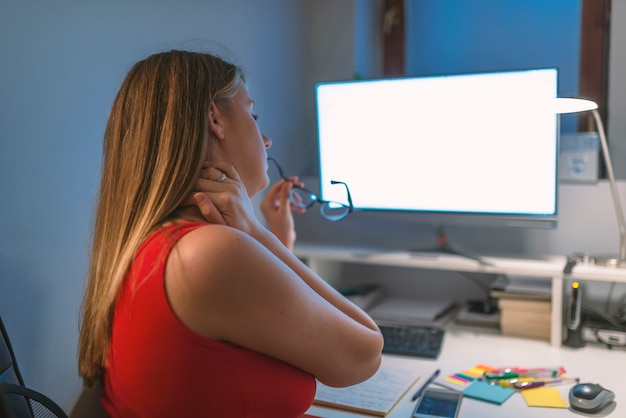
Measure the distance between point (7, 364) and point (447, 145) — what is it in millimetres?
1156

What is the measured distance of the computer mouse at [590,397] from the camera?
115cm

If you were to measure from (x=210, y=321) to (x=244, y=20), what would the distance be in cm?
124

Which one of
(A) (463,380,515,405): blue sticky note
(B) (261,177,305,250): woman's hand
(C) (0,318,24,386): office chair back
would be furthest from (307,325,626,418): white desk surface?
(C) (0,318,24,386): office chair back

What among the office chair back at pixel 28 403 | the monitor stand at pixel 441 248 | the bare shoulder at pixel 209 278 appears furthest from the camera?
the monitor stand at pixel 441 248

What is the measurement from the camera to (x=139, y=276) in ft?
2.93

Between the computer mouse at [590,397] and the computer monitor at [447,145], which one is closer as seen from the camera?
the computer mouse at [590,397]

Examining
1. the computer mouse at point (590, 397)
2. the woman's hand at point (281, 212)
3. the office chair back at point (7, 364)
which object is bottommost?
the computer mouse at point (590, 397)

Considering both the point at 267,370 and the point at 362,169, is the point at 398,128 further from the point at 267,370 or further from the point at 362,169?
the point at 267,370

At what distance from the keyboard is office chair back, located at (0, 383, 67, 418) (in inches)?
30.6

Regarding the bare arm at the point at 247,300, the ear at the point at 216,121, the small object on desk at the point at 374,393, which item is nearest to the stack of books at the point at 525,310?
the small object on desk at the point at 374,393

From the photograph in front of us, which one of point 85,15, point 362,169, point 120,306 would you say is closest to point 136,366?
point 120,306

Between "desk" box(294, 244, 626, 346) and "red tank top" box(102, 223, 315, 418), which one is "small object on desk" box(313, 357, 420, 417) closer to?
"red tank top" box(102, 223, 315, 418)

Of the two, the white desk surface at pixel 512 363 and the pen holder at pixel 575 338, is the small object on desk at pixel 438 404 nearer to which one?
the white desk surface at pixel 512 363

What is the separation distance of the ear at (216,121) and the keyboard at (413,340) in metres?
0.73
